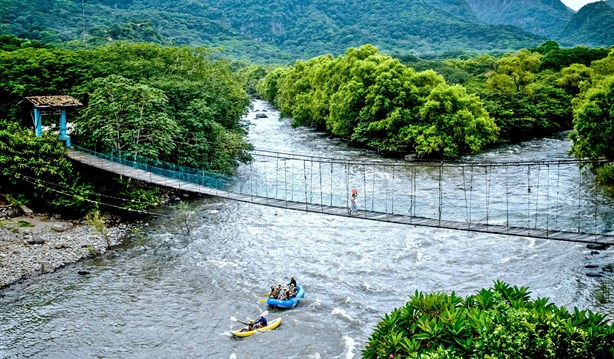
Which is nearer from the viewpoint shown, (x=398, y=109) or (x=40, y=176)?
(x=40, y=176)

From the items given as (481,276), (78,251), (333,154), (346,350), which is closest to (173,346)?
(346,350)

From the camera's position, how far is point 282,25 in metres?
184

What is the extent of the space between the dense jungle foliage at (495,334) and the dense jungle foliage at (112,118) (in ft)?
62.8

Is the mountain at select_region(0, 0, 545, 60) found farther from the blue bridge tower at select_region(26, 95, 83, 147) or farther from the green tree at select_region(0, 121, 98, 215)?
the green tree at select_region(0, 121, 98, 215)

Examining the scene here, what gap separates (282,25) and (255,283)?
172732 millimetres

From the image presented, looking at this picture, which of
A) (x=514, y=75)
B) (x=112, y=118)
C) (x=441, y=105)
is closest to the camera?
(x=112, y=118)

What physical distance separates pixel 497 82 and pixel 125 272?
43733 millimetres

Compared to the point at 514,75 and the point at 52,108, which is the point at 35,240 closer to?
the point at 52,108

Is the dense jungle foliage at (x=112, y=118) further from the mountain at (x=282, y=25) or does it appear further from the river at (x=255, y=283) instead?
the mountain at (x=282, y=25)

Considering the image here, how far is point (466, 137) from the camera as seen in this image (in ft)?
126

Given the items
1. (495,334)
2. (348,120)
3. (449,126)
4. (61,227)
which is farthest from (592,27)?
(495,334)

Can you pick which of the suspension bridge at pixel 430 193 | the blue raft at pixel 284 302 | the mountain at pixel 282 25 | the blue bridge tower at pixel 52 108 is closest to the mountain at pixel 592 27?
the mountain at pixel 282 25

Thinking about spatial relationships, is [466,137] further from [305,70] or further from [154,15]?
[154,15]

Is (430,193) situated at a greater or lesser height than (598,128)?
lesser
